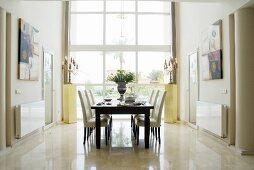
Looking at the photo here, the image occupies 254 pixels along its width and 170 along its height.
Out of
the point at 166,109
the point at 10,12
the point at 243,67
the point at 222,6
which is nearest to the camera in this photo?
the point at 243,67

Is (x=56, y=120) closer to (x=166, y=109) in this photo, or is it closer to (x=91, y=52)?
(x=91, y=52)

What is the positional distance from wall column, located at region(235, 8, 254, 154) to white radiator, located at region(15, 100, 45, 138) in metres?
3.87

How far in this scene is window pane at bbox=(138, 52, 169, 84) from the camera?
9359mm

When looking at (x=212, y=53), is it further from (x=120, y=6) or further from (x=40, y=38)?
(x=120, y=6)

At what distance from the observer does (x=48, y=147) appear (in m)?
5.07

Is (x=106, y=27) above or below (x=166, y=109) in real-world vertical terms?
above

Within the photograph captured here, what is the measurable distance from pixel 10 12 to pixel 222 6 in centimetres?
394

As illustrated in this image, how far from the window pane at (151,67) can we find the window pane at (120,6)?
1.62 m

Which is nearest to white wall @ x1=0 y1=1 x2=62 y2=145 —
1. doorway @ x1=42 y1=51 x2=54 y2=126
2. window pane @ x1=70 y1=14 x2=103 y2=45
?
doorway @ x1=42 y1=51 x2=54 y2=126

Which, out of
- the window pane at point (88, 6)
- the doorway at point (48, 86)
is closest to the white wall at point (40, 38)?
the doorway at point (48, 86)

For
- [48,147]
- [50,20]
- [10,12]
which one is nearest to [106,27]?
[50,20]

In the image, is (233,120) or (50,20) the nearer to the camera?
(233,120)

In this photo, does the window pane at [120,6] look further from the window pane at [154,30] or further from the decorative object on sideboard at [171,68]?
the decorative object on sideboard at [171,68]

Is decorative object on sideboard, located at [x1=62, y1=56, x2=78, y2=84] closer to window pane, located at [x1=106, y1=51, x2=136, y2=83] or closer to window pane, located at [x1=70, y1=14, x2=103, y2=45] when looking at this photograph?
window pane, located at [x1=70, y1=14, x2=103, y2=45]
